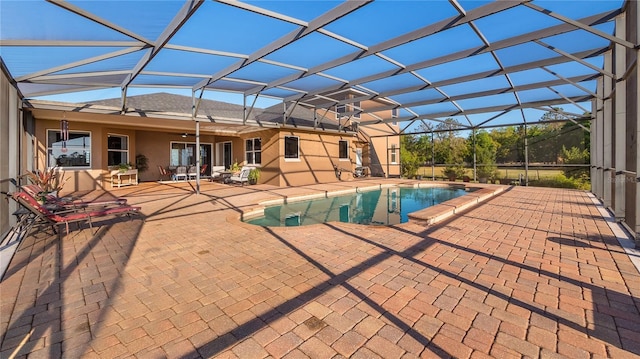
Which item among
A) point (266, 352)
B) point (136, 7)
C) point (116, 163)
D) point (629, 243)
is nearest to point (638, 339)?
point (266, 352)

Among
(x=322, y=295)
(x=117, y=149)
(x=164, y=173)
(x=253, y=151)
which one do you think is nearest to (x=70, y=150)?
(x=117, y=149)

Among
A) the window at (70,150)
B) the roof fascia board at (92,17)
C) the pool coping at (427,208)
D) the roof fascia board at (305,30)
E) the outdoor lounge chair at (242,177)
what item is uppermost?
the roof fascia board at (305,30)

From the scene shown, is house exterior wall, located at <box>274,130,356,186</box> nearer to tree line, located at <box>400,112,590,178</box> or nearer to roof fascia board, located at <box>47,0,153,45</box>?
tree line, located at <box>400,112,590,178</box>

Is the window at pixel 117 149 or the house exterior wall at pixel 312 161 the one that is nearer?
the window at pixel 117 149

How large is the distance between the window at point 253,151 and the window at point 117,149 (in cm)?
560

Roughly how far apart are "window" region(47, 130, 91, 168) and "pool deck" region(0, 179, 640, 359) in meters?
8.06

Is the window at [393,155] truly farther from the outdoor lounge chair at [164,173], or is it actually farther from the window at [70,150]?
the window at [70,150]

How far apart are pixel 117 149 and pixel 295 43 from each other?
11271mm

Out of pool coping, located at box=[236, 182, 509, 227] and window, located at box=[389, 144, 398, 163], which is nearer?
pool coping, located at box=[236, 182, 509, 227]

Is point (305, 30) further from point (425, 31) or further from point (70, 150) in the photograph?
point (70, 150)

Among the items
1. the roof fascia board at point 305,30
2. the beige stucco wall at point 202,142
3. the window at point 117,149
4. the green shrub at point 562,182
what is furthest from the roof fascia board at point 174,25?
the green shrub at point 562,182

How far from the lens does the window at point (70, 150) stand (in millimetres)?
10711

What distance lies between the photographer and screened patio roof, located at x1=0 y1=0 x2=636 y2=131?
435cm

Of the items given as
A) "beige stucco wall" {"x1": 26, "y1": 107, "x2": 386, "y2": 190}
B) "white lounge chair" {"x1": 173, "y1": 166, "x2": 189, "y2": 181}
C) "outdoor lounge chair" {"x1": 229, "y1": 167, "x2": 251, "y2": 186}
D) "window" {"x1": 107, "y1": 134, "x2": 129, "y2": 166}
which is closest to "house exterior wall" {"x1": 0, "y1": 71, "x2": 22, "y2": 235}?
"beige stucco wall" {"x1": 26, "y1": 107, "x2": 386, "y2": 190}
